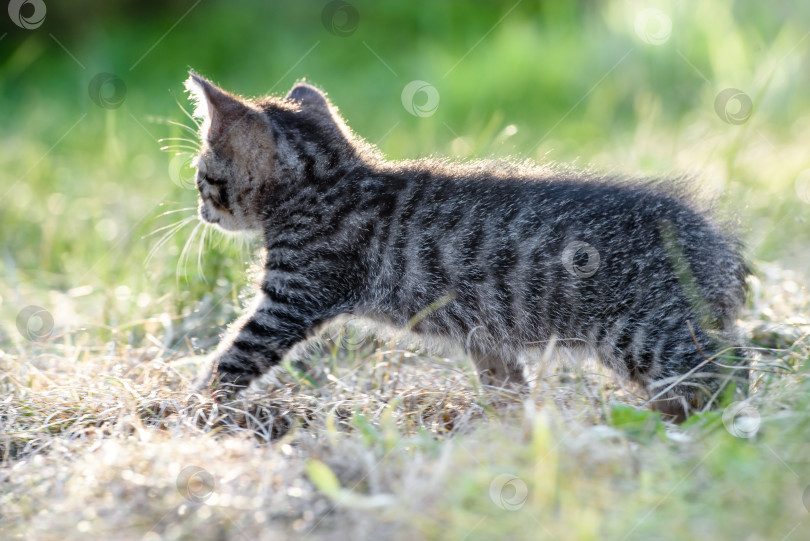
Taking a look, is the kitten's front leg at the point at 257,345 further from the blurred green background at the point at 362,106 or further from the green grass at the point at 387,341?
the blurred green background at the point at 362,106

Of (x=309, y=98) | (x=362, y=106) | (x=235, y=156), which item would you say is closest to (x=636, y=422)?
(x=235, y=156)

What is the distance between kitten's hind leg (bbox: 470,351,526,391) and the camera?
2939 millimetres

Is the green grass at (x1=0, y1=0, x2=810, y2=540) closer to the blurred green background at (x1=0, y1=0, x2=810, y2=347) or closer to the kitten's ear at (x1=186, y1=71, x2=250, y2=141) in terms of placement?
the blurred green background at (x1=0, y1=0, x2=810, y2=347)

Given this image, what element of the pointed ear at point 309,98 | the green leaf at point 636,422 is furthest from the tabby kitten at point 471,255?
the green leaf at point 636,422

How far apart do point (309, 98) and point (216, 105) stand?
51 centimetres

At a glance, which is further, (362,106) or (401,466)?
(362,106)

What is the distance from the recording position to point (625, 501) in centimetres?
169

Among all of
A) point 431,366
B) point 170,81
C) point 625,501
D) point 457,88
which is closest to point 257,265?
point 431,366

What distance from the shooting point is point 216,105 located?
288 centimetres

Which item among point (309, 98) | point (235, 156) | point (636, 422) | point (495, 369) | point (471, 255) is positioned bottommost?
point (495, 369)

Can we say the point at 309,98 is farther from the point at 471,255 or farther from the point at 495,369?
the point at 495,369

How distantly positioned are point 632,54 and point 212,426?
4.81 metres

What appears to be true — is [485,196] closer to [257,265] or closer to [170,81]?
[257,265]

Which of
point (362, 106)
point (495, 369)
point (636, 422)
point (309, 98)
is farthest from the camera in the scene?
point (362, 106)
